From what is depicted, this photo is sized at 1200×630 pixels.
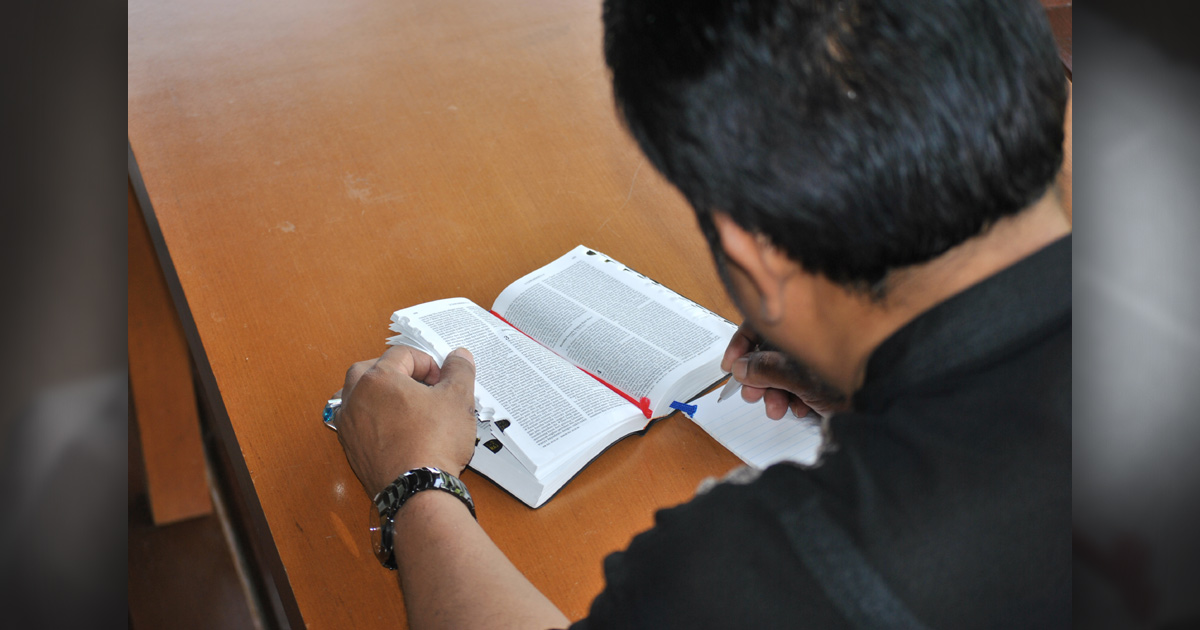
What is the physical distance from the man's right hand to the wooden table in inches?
3.2

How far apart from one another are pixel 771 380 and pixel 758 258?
400 millimetres

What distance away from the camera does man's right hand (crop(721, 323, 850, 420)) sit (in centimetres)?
97

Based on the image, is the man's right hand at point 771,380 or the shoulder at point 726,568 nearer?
the shoulder at point 726,568

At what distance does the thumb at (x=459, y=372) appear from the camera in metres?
0.99

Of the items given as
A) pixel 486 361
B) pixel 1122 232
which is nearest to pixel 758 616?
pixel 1122 232

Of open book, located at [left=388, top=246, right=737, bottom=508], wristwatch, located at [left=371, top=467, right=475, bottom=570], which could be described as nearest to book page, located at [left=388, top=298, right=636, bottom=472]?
open book, located at [left=388, top=246, right=737, bottom=508]

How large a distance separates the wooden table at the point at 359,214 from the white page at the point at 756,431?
0.02 m

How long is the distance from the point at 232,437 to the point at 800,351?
0.72 meters

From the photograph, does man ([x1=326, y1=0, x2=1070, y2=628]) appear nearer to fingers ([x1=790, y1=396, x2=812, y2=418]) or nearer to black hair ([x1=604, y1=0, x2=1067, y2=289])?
black hair ([x1=604, y1=0, x2=1067, y2=289])

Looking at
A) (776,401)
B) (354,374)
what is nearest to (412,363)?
(354,374)

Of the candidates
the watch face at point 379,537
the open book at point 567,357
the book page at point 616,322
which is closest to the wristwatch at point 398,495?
the watch face at point 379,537

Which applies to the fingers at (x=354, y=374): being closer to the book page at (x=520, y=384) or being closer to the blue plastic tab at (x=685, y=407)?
the book page at (x=520, y=384)

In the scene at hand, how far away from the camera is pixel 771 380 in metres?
0.98

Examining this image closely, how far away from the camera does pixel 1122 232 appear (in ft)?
1.71
